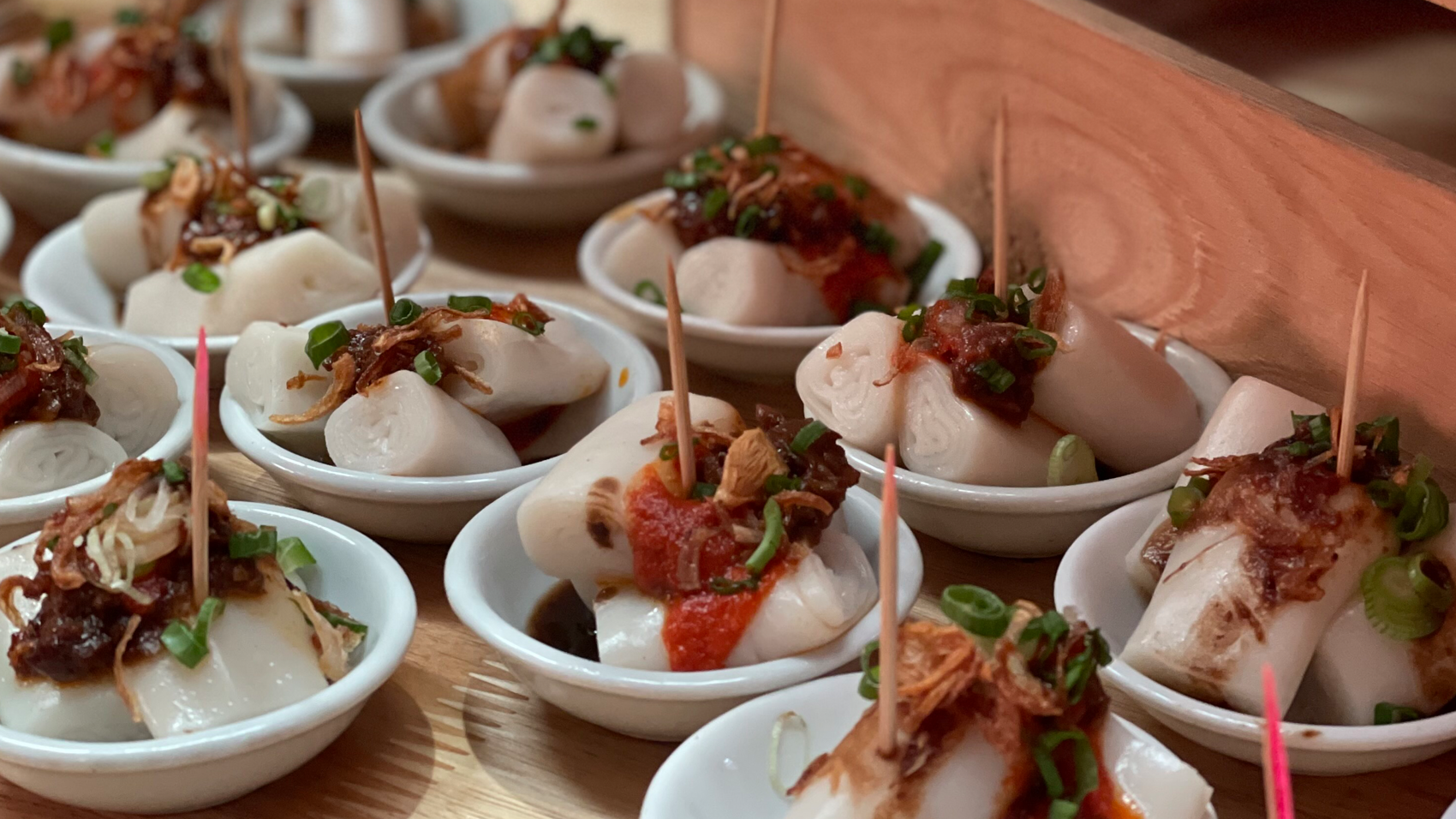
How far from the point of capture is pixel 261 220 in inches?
117

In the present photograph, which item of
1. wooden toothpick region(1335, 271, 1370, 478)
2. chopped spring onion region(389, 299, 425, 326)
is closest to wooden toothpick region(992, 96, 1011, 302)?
wooden toothpick region(1335, 271, 1370, 478)

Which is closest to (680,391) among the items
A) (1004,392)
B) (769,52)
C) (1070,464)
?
(1004,392)

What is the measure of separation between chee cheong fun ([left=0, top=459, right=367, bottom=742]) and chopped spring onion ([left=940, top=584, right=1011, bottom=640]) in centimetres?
81

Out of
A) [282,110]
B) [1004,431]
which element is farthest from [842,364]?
[282,110]

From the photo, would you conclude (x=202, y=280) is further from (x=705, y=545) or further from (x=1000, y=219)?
(x=1000, y=219)

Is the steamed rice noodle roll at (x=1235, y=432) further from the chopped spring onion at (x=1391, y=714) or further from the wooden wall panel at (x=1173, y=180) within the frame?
the chopped spring onion at (x=1391, y=714)

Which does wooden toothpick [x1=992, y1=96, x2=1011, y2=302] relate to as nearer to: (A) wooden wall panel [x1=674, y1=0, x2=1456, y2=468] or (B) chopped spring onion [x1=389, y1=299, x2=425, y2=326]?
(A) wooden wall panel [x1=674, y1=0, x2=1456, y2=468]

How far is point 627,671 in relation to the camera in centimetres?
188

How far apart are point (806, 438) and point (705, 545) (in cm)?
24

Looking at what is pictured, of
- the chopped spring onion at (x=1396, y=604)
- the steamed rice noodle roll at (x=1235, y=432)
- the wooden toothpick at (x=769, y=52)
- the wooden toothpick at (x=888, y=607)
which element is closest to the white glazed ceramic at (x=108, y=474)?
the wooden toothpick at (x=888, y=607)

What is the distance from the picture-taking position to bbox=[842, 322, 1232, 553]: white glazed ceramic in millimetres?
2213

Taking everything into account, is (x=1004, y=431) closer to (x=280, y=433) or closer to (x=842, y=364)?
(x=842, y=364)

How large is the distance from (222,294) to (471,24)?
2.04m

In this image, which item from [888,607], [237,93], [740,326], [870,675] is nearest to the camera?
[888,607]
